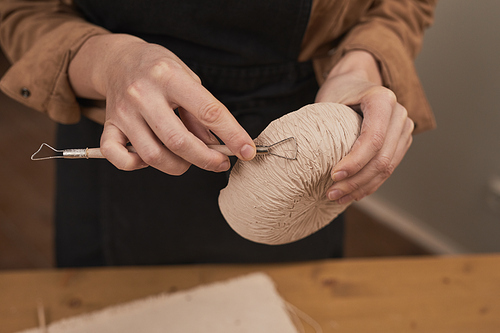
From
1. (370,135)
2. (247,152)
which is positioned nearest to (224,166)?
(247,152)

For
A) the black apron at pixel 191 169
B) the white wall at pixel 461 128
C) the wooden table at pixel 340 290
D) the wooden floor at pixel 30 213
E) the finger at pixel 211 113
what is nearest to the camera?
the finger at pixel 211 113

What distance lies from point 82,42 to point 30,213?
4.86 ft

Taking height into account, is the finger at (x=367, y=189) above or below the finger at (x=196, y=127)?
below

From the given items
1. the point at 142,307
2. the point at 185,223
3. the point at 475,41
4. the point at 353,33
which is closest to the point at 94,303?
the point at 142,307

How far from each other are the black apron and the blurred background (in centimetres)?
42

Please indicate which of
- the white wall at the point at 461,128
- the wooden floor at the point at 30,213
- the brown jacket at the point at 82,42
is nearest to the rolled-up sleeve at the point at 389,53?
the brown jacket at the point at 82,42

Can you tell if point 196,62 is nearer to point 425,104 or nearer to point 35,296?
point 425,104

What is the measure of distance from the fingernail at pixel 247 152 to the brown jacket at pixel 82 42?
179 mm

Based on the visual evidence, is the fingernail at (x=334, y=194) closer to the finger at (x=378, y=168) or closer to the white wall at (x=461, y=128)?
the finger at (x=378, y=168)

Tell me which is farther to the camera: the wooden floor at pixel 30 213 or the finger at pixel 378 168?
the wooden floor at pixel 30 213

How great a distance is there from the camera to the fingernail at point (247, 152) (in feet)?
1.09

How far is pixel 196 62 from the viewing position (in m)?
0.46

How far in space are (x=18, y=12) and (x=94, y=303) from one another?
43 centimetres

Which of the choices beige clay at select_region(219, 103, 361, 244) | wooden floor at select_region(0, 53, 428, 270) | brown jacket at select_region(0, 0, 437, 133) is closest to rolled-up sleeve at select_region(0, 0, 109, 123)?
brown jacket at select_region(0, 0, 437, 133)
